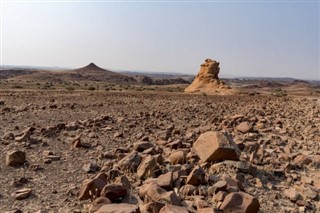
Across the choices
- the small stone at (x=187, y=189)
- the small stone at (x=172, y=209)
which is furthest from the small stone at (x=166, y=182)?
the small stone at (x=172, y=209)

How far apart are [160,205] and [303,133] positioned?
7588 millimetres

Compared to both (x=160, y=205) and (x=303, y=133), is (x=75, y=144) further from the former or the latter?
(x=303, y=133)

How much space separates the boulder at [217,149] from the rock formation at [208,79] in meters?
30.3

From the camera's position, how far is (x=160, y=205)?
155 inches

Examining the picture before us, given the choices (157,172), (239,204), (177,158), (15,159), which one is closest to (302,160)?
(177,158)

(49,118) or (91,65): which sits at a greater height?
(91,65)

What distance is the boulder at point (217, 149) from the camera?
6.09m

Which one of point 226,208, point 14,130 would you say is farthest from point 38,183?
point 14,130

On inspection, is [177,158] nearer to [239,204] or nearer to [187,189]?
[187,189]

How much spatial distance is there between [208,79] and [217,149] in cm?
3385

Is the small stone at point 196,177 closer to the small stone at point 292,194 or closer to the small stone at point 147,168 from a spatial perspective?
the small stone at point 147,168

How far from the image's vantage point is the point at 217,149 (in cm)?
610

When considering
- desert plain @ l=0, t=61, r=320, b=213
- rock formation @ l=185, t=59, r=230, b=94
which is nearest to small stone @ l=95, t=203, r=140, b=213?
desert plain @ l=0, t=61, r=320, b=213

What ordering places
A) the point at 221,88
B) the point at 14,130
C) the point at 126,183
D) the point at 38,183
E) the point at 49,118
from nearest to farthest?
the point at 126,183
the point at 38,183
the point at 14,130
the point at 49,118
the point at 221,88
